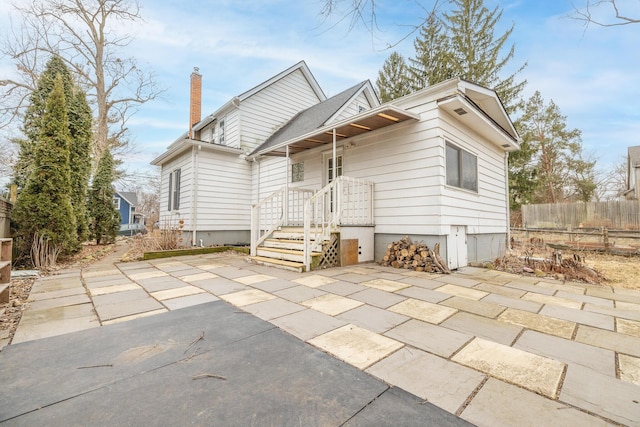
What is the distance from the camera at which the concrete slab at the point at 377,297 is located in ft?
10.7

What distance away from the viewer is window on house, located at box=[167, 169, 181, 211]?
10013mm

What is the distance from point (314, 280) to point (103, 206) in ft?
37.3

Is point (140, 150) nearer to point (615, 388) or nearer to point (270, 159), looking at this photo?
point (270, 159)

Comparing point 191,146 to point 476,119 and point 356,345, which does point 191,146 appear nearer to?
point 476,119

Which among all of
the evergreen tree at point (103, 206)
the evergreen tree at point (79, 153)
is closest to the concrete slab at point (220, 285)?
the evergreen tree at point (79, 153)

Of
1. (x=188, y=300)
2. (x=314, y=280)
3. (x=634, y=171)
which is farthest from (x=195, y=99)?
(x=634, y=171)

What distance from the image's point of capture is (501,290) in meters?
4.03

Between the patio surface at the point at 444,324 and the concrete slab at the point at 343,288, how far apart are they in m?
0.05

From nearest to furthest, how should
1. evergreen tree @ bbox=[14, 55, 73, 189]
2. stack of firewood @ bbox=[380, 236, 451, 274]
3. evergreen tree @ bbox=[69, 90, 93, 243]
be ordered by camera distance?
stack of firewood @ bbox=[380, 236, 451, 274] < evergreen tree @ bbox=[14, 55, 73, 189] < evergreen tree @ bbox=[69, 90, 93, 243]

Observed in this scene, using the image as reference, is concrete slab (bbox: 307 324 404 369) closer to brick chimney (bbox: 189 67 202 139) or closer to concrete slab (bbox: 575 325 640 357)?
concrete slab (bbox: 575 325 640 357)

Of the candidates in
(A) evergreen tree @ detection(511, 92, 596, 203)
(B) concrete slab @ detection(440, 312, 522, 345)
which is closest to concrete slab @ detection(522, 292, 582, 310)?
(B) concrete slab @ detection(440, 312, 522, 345)

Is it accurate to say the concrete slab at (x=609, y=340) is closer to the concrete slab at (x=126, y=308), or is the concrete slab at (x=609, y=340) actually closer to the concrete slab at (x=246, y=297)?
the concrete slab at (x=246, y=297)

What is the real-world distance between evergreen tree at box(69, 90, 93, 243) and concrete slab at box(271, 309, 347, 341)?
7.71 meters

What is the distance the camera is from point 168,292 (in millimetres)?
3744
